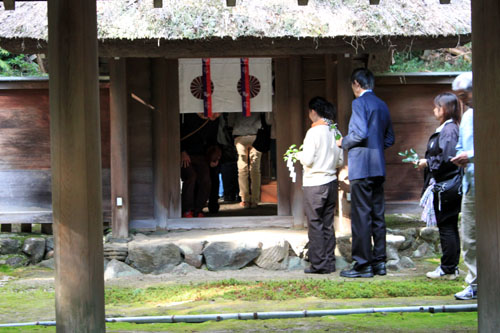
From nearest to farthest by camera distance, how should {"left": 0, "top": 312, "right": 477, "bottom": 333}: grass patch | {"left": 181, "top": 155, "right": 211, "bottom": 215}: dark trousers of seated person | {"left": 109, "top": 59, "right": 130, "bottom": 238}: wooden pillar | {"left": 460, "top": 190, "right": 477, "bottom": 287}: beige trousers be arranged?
{"left": 0, "top": 312, "right": 477, "bottom": 333}: grass patch, {"left": 460, "top": 190, "right": 477, "bottom": 287}: beige trousers, {"left": 109, "top": 59, "right": 130, "bottom": 238}: wooden pillar, {"left": 181, "top": 155, "right": 211, "bottom": 215}: dark trousers of seated person

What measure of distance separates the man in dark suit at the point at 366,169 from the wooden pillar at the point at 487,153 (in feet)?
11.5

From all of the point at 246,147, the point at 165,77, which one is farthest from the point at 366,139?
the point at 246,147

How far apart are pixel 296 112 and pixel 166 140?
77.0 inches

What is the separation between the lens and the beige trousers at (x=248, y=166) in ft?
37.1

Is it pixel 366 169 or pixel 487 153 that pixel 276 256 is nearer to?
pixel 366 169

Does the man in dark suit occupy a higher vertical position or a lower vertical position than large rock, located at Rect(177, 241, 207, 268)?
higher

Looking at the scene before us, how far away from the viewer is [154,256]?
27.3ft

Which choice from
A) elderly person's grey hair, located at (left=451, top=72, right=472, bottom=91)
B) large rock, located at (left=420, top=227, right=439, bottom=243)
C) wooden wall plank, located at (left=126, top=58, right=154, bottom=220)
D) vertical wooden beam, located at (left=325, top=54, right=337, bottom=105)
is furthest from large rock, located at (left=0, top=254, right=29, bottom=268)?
elderly person's grey hair, located at (left=451, top=72, right=472, bottom=91)

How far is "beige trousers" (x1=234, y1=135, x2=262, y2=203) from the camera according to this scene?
11320 mm

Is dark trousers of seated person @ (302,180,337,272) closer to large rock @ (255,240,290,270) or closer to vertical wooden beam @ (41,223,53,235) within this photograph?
large rock @ (255,240,290,270)

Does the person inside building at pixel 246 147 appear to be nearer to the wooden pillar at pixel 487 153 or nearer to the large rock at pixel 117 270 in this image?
the large rock at pixel 117 270

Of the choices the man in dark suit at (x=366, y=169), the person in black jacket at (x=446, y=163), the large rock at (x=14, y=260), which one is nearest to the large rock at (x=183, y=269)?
the man in dark suit at (x=366, y=169)

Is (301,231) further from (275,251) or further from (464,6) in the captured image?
(464,6)

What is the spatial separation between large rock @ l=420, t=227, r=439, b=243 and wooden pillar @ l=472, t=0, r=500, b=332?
194 inches
